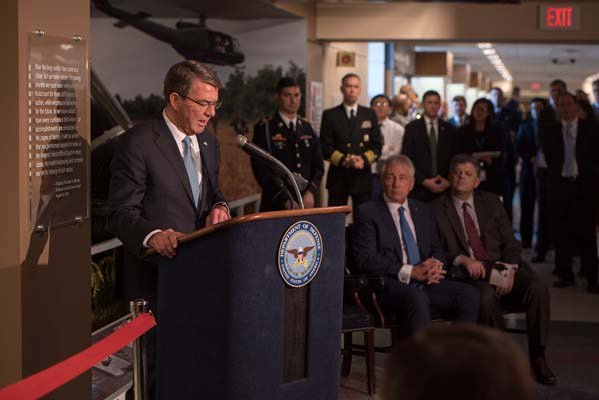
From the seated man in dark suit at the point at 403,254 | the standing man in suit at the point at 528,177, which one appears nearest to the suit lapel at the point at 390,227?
the seated man in dark suit at the point at 403,254

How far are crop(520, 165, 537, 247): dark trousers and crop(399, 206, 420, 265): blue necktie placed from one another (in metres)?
5.64

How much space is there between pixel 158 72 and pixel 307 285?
661 centimetres

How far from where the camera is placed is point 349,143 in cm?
767

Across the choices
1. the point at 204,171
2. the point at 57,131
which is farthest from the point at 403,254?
the point at 57,131

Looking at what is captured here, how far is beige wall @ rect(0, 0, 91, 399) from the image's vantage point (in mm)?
3197

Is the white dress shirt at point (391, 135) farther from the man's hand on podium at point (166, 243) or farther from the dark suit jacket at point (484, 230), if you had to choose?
the man's hand on podium at point (166, 243)

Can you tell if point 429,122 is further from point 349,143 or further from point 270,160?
point 270,160

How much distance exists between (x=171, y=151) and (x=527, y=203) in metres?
7.94

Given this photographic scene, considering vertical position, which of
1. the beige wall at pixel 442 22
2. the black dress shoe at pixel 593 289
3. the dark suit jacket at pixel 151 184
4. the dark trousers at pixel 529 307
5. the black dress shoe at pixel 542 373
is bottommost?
the black dress shoe at pixel 542 373

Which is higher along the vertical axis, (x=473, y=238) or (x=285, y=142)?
(x=285, y=142)

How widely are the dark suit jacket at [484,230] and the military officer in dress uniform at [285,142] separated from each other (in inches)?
51.5

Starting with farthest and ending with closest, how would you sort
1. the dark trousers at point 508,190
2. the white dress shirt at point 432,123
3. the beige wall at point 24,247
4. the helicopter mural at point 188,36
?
1. the dark trousers at point 508,190
2. the helicopter mural at point 188,36
3. the white dress shirt at point 432,123
4. the beige wall at point 24,247

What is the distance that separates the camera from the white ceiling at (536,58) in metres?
20.1

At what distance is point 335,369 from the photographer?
10.8 ft
